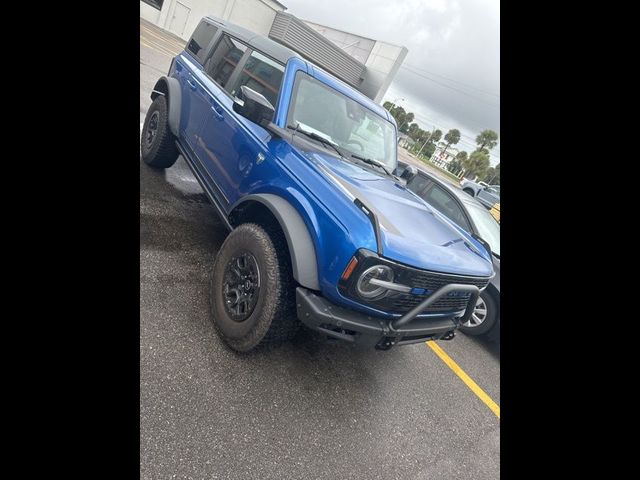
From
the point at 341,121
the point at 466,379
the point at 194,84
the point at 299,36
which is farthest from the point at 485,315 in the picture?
the point at 299,36

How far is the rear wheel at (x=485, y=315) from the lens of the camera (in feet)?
13.5

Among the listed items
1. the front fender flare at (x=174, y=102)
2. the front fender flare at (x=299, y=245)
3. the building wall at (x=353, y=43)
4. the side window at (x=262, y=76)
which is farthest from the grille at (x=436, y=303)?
the building wall at (x=353, y=43)

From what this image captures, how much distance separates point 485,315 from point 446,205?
168 cm

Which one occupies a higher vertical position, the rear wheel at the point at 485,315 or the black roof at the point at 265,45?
the black roof at the point at 265,45

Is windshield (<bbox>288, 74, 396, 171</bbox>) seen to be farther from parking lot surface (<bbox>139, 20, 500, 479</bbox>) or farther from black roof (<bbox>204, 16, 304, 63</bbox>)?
parking lot surface (<bbox>139, 20, 500, 479</bbox>)

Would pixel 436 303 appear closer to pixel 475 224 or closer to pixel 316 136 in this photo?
pixel 316 136

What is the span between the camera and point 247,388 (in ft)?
7.25

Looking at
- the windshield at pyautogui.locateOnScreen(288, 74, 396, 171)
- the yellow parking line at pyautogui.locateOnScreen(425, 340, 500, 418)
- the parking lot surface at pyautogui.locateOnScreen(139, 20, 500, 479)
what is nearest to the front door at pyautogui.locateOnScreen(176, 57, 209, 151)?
the parking lot surface at pyautogui.locateOnScreen(139, 20, 500, 479)

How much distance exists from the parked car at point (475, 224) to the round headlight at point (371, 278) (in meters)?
1.99

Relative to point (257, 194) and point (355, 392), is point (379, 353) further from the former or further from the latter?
point (257, 194)

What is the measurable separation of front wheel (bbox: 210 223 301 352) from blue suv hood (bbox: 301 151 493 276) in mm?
641

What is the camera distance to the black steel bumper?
79.1 inches

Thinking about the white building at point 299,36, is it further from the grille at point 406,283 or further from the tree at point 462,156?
the tree at point 462,156
